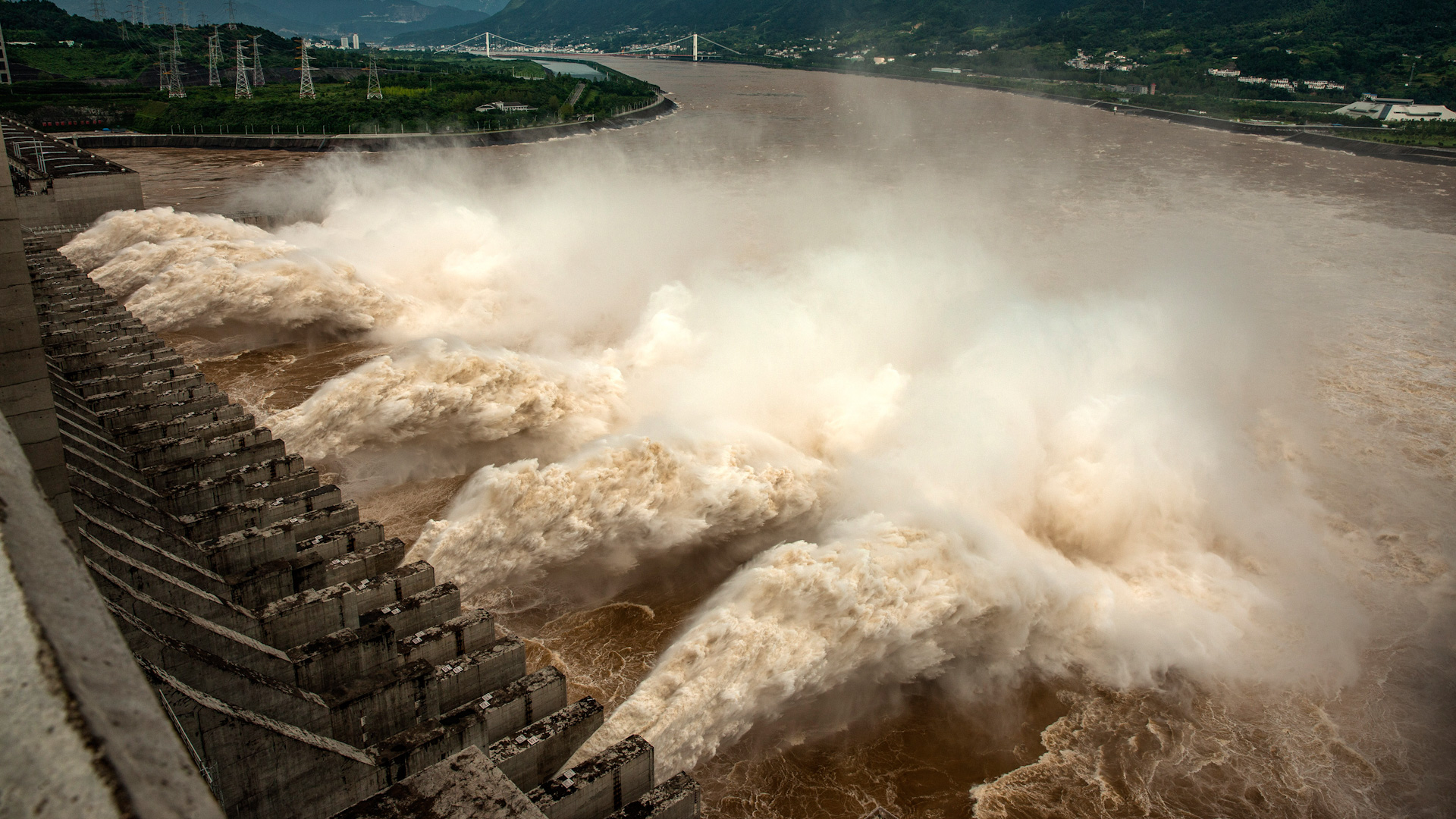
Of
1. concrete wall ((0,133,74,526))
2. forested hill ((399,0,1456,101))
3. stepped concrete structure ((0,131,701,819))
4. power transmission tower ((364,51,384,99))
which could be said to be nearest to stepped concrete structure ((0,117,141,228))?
stepped concrete structure ((0,131,701,819))

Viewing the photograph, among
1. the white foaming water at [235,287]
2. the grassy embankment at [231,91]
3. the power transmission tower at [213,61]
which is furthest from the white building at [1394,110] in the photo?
the power transmission tower at [213,61]

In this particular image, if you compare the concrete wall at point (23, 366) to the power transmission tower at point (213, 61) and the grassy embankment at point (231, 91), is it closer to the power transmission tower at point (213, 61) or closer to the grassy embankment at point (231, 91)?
the grassy embankment at point (231, 91)

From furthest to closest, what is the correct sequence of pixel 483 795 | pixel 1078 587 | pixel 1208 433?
pixel 1208 433 → pixel 1078 587 → pixel 483 795

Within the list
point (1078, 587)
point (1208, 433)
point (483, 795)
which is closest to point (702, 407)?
point (1078, 587)

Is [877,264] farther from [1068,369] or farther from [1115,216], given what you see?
[1115,216]

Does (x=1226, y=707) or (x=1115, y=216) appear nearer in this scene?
(x=1226, y=707)

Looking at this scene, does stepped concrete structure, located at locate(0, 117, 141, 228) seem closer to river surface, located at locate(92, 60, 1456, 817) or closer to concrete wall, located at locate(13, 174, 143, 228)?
concrete wall, located at locate(13, 174, 143, 228)
